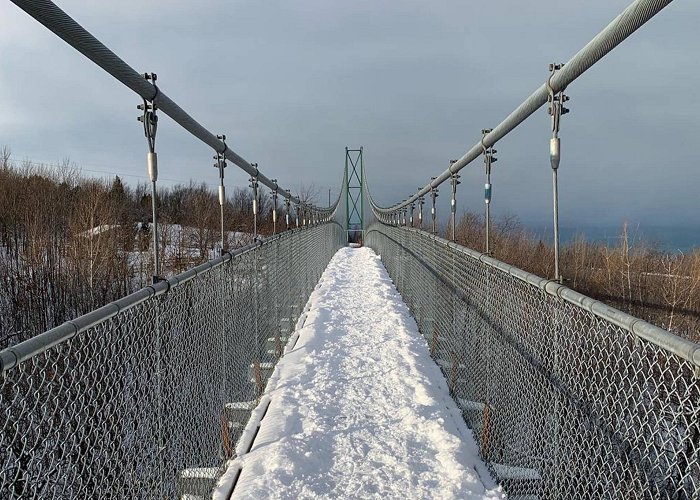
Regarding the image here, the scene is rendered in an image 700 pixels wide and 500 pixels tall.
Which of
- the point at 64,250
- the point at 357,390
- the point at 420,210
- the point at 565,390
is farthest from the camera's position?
the point at 64,250

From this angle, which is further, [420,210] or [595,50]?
[420,210]

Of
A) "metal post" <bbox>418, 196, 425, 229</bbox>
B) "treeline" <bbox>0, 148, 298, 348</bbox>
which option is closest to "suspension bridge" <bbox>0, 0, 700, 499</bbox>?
"metal post" <bbox>418, 196, 425, 229</bbox>

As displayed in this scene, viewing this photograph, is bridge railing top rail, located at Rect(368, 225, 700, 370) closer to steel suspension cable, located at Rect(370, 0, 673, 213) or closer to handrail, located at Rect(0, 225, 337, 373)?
steel suspension cable, located at Rect(370, 0, 673, 213)

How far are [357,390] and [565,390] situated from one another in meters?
2.28

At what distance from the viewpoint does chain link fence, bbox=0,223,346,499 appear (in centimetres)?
179

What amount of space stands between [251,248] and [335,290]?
17.2 feet

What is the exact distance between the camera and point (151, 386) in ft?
7.75

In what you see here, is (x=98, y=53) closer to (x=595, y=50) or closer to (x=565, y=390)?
(x=595, y=50)

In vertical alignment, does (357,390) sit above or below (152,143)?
below

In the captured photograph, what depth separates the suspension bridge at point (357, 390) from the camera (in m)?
1.76

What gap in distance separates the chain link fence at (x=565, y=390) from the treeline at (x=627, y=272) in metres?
20.4

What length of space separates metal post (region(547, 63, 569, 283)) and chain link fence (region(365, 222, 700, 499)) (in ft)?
0.56

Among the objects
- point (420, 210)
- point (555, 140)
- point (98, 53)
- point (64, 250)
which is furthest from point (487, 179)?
point (64, 250)

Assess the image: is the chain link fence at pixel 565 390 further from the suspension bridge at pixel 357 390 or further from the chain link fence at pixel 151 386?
the chain link fence at pixel 151 386
